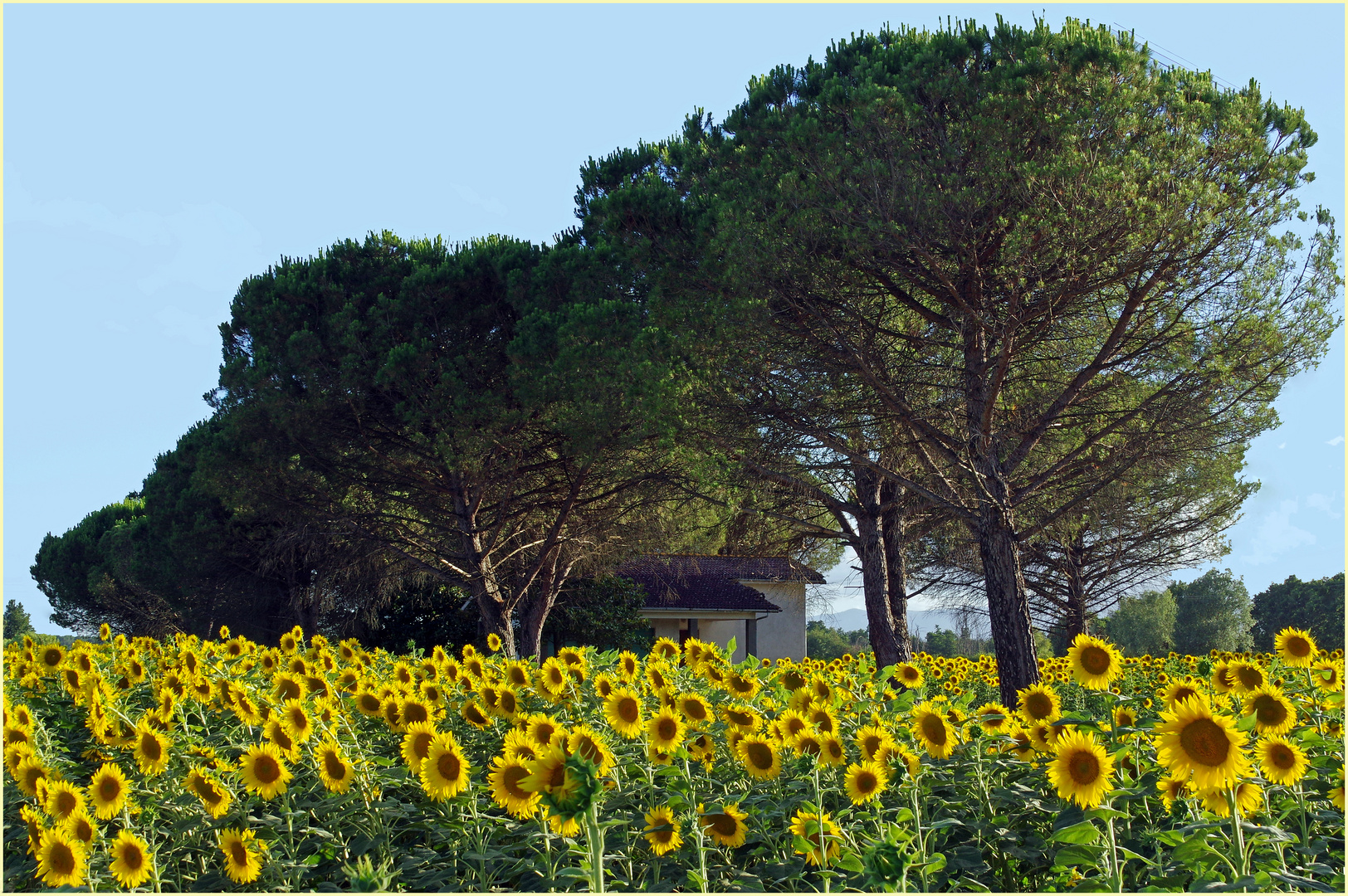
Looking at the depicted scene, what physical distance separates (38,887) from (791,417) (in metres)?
9.29

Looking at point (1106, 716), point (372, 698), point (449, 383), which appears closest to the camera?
point (372, 698)

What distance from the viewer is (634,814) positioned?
2.65 m

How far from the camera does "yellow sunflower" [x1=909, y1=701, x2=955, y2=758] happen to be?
2758mm

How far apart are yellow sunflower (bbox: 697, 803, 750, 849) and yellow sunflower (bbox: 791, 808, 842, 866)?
17cm

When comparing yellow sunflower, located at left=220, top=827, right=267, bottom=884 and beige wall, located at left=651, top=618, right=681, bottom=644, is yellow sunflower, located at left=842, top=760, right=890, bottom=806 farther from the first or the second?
beige wall, located at left=651, top=618, right=681, bottom=644

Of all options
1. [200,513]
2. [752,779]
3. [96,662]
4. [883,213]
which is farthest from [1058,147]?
[200,513]

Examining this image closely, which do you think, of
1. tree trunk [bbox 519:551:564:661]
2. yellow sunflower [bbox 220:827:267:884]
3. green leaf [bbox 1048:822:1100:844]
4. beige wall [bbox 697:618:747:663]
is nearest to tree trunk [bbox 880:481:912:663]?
tree trunk [bbox 519:551:564:661]

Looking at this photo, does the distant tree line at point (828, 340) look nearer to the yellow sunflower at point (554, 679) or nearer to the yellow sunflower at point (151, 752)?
the yellow sunflower at point (554, 679)

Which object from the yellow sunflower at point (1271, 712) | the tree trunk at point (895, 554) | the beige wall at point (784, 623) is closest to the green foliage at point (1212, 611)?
the beige wall at point (784, 623)

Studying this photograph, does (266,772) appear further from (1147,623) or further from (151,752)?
(1147,623)

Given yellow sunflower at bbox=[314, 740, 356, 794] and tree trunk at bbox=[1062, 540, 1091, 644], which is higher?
tree trunk at bbox=[1062, 540, 1091, 644]

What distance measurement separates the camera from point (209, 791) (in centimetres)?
248

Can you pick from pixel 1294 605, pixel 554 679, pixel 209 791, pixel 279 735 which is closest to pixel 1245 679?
pixel 554 679

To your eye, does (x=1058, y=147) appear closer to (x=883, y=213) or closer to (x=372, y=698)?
(x=883, y=213)
